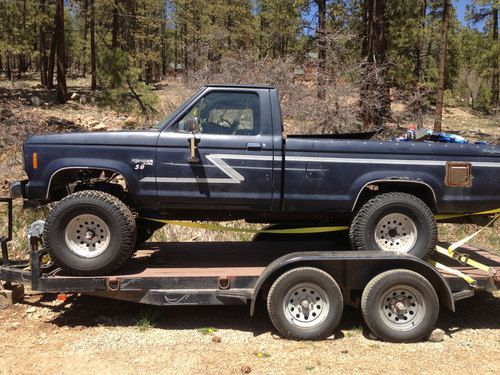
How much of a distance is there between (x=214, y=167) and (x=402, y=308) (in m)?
2.38

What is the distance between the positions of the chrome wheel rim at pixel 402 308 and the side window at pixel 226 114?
85.8 inches

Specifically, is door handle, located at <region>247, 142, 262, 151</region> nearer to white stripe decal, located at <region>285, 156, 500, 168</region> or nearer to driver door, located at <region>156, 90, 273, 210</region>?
driver door, located at <region>156, 90, 273, 210</region>

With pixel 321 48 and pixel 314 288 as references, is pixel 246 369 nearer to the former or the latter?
pixel 314 288

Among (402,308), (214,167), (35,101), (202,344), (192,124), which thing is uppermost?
(35,101)

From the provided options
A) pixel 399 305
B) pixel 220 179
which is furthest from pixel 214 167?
pixel 399 305

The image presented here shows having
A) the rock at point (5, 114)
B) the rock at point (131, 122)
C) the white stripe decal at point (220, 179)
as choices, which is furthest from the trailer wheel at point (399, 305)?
the rock at point (5, 114)

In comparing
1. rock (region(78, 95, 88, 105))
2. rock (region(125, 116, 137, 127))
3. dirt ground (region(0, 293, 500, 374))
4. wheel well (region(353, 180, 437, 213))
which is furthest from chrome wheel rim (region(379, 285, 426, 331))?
rock (region(78, 95, 88, 105))

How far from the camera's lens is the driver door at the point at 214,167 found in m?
5.06

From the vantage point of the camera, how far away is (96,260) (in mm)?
4965

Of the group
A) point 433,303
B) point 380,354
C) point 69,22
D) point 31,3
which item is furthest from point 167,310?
point 69,22

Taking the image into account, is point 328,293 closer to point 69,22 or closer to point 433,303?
point 433,303

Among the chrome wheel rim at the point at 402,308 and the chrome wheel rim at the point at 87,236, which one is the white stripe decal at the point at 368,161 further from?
the chrome wheel rim at the point at 87,236

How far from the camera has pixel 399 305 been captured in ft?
16.1

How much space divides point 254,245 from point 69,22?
45.0 m
